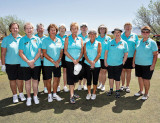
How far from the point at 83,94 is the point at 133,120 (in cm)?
198

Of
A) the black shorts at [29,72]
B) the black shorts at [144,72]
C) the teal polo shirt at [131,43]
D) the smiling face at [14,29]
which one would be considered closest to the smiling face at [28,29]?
the smiling face at [14,29]

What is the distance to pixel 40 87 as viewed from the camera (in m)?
5.57

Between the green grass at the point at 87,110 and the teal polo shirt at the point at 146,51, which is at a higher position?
the teal polo shirt at the point at 146,51

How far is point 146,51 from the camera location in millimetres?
4062

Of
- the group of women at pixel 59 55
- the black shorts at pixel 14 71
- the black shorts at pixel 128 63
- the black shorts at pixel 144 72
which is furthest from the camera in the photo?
the black shorts at pixel 128 63

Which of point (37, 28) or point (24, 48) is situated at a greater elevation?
point (37, 28)

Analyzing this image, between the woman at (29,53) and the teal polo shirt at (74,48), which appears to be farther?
the teal polo shirt at (74,48)

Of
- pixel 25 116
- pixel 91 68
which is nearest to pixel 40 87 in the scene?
pixel 25 116

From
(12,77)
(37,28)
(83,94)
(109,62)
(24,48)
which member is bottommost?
(83,94)

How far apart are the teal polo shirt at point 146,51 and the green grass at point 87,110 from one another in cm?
119

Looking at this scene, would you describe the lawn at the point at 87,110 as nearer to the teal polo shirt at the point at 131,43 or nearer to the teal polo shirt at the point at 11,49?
the teal polo shirt at the point at 11,49

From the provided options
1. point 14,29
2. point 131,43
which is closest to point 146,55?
point 131,43

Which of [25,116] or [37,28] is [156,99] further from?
[37,28]

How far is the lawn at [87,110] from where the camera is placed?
3283mm
